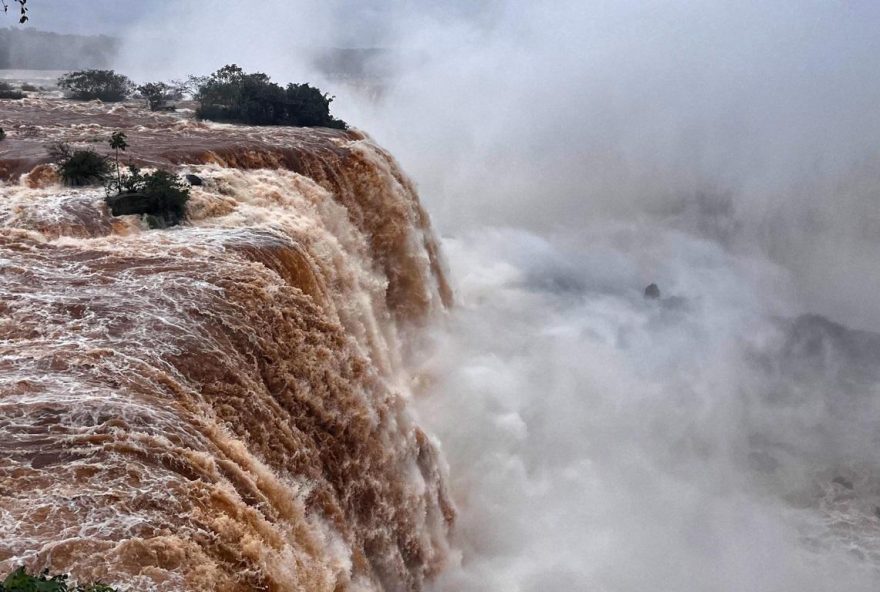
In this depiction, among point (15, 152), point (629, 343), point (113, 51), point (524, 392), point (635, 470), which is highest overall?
point (113, 51)

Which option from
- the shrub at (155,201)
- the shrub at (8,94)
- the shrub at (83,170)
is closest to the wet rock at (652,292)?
the shrub at (155,201)

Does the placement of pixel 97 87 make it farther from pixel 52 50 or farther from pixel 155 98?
pixel 52 50

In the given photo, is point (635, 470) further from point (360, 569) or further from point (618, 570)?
point (360, 569)

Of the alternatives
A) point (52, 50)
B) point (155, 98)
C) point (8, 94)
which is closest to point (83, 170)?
point (155, 98)

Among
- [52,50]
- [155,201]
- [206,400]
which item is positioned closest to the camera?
[206,400]

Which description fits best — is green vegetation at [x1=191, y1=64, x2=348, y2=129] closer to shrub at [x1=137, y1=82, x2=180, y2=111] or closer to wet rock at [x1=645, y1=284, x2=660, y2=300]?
shrub at [x1=137, y1=82, x2=180, y2=111]

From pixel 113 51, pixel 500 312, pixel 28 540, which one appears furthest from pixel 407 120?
pixel 113 51
